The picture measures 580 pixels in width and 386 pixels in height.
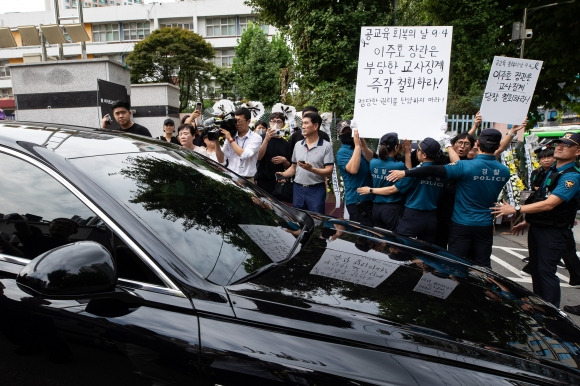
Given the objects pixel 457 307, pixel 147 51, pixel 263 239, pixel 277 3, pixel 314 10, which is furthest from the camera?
pixel 147 51

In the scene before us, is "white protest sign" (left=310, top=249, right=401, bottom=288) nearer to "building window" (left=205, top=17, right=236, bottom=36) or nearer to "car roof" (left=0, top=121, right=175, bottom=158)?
"car roof" (left=0, top=121, right=175, bottom=158)

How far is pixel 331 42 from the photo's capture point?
15.5 m

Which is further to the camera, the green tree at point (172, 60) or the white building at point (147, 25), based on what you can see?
the white building at point (147, 25)

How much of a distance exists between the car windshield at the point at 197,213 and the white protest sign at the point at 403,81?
237cm

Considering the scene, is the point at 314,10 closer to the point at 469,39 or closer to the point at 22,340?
the point at 469,39

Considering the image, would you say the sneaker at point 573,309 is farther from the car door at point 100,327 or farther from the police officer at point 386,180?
the car door at point 100,327

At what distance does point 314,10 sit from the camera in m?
15.2

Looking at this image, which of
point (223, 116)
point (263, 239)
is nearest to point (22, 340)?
point (263, 239)

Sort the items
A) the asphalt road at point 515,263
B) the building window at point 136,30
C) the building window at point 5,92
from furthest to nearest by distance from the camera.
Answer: the building window at point 5,92 < the building window at point 136,30 < the asphalt road at point 515,263

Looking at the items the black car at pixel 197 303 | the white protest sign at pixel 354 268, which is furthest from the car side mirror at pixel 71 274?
the white protest sign at pixel 354 268

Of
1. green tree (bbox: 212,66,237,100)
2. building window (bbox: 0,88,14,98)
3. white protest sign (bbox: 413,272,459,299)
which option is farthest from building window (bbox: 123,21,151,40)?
white protest sign (bbox: 413,272,459,299)

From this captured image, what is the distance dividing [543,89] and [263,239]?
13.5 meters

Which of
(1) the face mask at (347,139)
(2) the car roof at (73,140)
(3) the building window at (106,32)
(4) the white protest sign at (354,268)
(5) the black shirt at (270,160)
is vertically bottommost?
(5) the black shirt at (270,160)

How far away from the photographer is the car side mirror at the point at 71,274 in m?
1.45
